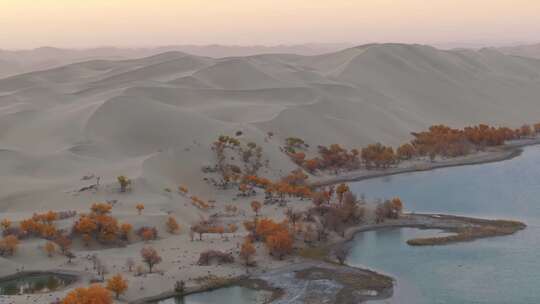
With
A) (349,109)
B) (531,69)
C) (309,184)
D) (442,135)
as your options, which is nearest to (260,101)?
(349,109)

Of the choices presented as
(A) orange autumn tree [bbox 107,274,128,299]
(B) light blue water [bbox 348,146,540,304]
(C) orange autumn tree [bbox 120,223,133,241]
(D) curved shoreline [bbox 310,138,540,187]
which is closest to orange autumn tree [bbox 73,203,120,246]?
(C) orange autumn tree [bbox 120,223,133,241]

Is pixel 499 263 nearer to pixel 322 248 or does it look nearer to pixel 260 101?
pixel 322 248

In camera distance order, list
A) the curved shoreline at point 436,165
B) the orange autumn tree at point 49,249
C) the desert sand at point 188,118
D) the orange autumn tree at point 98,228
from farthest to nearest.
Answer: the curved shoreline at point 436,165 < the desert sand at point 188,118 < the orange autumn tree at point 98,228 < the orange autumn tree at point 49,249

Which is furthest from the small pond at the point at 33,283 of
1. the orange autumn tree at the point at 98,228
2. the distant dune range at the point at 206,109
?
the distant dune range at the point at 206,109

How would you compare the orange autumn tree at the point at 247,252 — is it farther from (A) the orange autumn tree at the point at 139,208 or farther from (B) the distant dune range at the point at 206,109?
(B) the distant dune range at the point at 206,109

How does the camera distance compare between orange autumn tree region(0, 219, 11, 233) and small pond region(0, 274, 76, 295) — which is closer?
small pond region(0, 274, 76, 295)

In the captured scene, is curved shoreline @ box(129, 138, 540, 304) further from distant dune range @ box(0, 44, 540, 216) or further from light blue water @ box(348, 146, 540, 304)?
distant dune range @ box(0, 44, 540, 216)

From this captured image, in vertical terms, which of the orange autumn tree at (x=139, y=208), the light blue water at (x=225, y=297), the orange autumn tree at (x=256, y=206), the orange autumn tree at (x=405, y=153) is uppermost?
the orange autumn tree at (x=405, y=153)
